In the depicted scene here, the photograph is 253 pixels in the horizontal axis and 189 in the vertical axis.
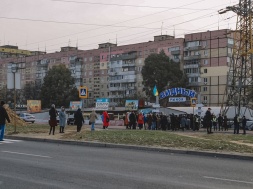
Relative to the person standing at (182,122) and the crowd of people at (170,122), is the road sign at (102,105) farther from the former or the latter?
the person standing at (182,122)

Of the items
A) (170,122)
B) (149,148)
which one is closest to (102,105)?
(170,122)

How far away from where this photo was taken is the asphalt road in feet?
28.1

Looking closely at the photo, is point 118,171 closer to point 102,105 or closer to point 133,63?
point 102,105

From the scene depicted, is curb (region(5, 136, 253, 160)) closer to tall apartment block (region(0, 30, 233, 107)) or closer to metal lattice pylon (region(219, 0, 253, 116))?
metal lattice pylon (region(219, 0, 253, 116))

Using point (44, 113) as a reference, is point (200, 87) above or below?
above

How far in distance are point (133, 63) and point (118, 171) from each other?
88.5 meters

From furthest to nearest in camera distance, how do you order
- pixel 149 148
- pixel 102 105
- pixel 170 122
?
pixel 102 105, pixel 170 122, pixel 149 148

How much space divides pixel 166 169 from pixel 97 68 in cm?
9847

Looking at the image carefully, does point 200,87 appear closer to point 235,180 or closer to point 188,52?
point 188,52

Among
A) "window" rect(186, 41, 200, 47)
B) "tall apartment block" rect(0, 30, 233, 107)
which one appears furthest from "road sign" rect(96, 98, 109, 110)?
"window" rect(186, 41, 200, 47)

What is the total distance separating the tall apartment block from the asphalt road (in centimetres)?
6380

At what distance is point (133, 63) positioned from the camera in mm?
98438

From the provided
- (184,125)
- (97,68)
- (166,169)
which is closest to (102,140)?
(166,169)

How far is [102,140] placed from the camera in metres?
19.3
